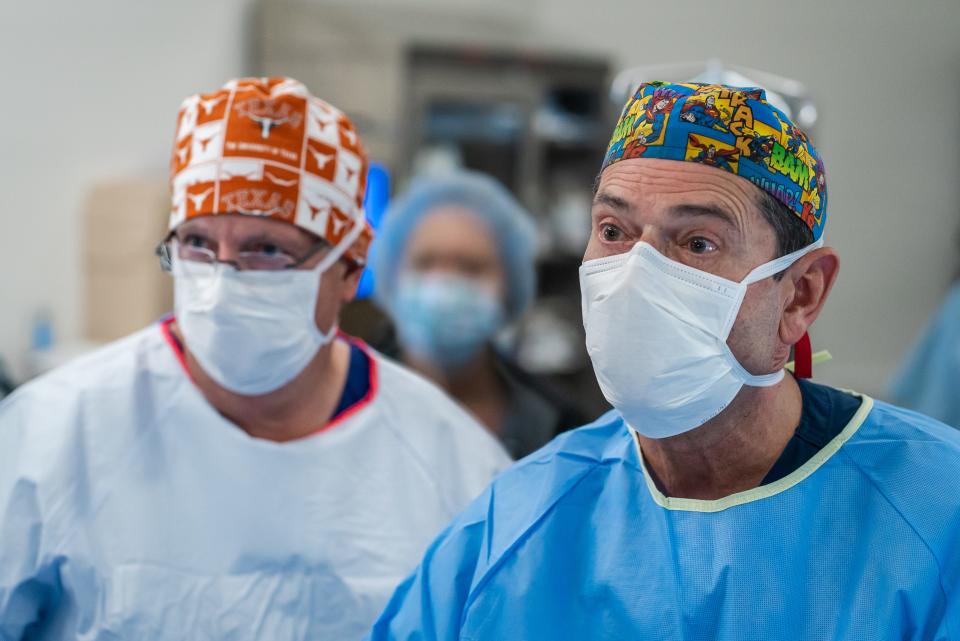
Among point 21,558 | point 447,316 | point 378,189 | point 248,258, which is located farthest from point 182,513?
point 378,189

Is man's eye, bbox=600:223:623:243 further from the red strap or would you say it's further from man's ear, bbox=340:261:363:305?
man's ear, bbox=340:261:363:305

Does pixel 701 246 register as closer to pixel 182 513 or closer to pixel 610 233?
pixel 610 233

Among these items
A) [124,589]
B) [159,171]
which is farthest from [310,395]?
[159,171]

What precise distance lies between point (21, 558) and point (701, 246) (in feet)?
3.36

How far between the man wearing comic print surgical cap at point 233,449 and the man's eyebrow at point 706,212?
0.67 m

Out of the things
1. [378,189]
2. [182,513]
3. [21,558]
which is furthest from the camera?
[378,189]

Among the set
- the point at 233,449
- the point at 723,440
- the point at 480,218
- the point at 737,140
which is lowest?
the point at 233,449

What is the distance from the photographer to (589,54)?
5242mm

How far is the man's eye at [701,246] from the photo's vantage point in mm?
1018

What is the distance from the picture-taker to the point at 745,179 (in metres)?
1.01

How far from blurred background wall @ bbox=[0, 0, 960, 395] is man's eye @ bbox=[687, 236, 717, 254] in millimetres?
2862

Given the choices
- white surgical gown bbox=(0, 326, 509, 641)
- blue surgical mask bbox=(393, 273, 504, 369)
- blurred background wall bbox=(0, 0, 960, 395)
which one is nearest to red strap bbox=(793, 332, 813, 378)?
white surgical gown bbox=(0, 326, 509, 641)

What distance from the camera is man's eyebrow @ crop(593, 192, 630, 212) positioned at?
1.04m

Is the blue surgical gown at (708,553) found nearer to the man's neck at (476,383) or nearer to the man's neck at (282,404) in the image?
the man's neck at (282,404)
